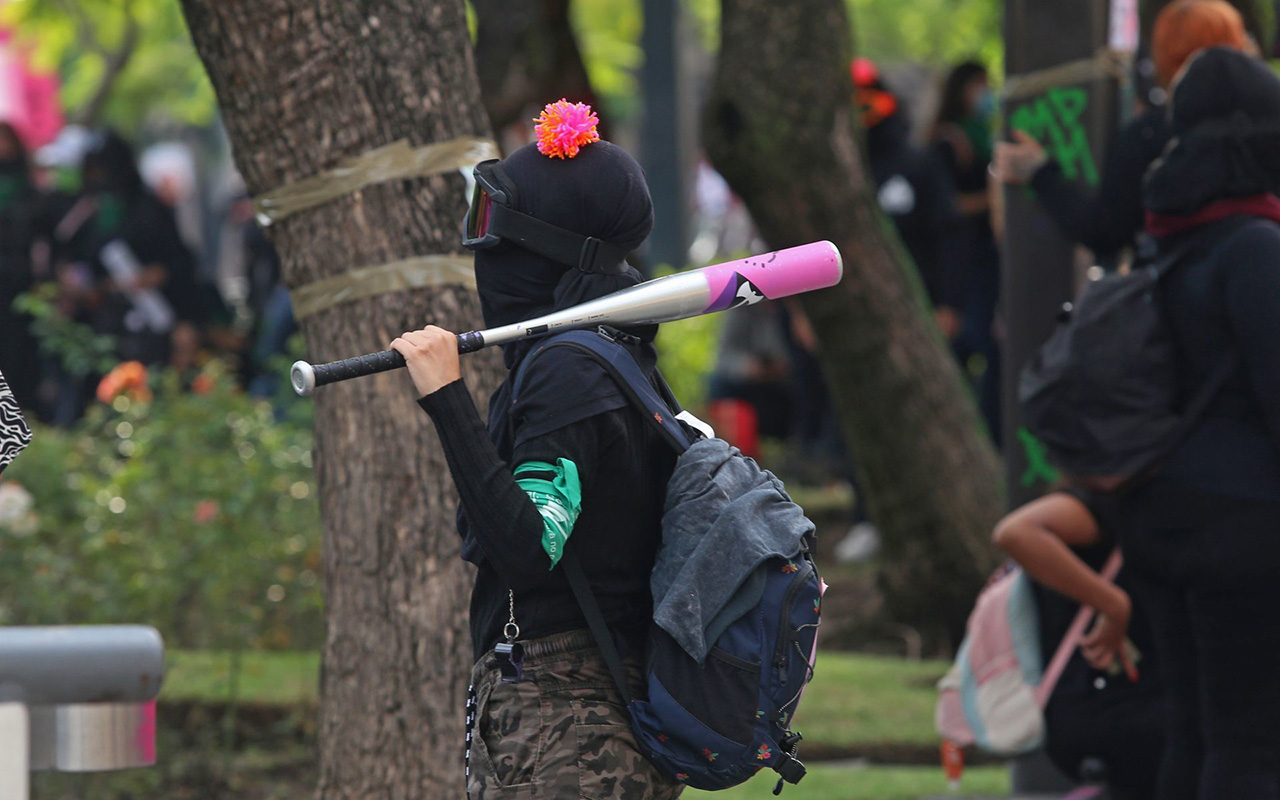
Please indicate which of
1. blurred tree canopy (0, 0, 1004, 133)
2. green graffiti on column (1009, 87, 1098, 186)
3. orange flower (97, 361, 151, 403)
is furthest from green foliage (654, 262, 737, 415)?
green graffiti on column (1009, 87, 1098, 186)

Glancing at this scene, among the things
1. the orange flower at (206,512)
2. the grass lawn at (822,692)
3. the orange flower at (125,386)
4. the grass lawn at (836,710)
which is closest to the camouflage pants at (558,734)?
the grass lawn at (836,710)

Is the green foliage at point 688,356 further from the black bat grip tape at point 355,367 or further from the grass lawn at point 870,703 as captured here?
the black bat grip tape at point 355,367

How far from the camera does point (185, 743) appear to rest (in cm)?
608

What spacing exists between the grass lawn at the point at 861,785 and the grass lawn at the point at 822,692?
25 cm

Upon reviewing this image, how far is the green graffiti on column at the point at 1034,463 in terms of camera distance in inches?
222

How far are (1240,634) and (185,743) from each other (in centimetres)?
353

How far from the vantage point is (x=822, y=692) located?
274 inches

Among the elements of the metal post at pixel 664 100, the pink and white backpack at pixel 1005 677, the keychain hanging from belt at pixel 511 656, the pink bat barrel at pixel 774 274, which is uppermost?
the metal post at pixel 664 100

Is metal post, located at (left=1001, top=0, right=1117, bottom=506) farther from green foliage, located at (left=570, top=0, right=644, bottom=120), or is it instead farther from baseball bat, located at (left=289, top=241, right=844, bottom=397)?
green foliage, located at (left=570, top=0, right=644, bottom=120)

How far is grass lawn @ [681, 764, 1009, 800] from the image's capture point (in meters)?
5.64

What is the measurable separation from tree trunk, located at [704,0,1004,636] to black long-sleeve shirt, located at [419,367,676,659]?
4649mm

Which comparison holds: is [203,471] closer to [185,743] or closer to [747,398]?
[185,743]

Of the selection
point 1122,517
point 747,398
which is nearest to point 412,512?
point 1122,517

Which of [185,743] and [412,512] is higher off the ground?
[412,512]
